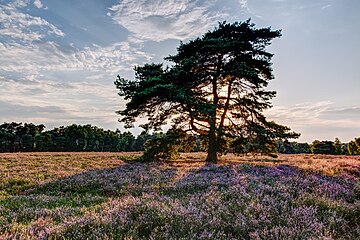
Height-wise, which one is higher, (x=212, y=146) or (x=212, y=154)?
(x=212, y=146)

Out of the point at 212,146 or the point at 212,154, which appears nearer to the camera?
the point at 212,154

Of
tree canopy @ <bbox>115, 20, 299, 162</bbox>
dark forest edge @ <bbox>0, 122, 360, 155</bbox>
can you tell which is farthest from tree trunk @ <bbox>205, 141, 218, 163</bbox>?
dark forest edge @ <bbox>0, 122, 360, 155</bbox>

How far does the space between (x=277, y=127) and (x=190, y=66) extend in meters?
7.79

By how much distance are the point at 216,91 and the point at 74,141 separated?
92.0m

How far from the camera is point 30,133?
329 feet

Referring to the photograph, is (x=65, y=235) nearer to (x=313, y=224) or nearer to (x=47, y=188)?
(x=313, y=224)

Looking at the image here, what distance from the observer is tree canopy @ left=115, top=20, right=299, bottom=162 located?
19.9 metres

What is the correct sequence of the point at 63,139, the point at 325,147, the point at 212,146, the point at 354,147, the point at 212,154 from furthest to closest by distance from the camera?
1. the point at 63,139
2. the point at 325,147
3. the point at 354,147
4. the point at 212,146
5. the point at 212,154

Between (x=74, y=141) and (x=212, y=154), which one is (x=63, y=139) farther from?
(x=212, y=154)

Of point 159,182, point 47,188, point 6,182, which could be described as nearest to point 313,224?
point 159,182

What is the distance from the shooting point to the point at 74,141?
10412cm

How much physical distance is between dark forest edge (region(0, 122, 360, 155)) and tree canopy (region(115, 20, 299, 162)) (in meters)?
63.9

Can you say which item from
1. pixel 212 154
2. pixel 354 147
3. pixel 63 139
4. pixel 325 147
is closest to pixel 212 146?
pixel 212 154

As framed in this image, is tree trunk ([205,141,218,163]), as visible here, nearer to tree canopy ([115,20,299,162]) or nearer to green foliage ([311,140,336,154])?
tree canopy ([115,20,299,162])
